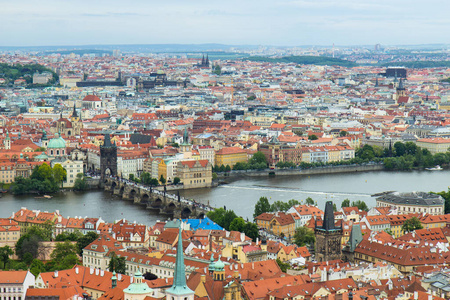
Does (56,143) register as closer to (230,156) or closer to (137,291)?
(230,156)

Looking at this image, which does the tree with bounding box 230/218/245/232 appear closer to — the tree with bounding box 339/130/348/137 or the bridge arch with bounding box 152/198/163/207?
the bridge arch with bounding box 152/198/163/207

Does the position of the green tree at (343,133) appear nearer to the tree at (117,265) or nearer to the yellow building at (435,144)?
the yellow building at (435,144)

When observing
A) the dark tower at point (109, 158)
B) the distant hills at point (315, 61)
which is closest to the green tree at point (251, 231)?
the dark tower at point (109, 158)

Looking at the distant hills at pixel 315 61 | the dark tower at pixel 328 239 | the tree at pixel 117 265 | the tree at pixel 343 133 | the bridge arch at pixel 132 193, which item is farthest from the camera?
the distant hills at pixel 315 61

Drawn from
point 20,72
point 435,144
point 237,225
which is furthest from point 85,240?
point 20,72

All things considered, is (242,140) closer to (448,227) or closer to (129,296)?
(448,227)

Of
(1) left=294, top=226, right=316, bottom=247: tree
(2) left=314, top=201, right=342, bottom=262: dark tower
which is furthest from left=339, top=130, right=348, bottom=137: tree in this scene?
(2) left=314, top=201, right=342, bottom=262: dark tower
